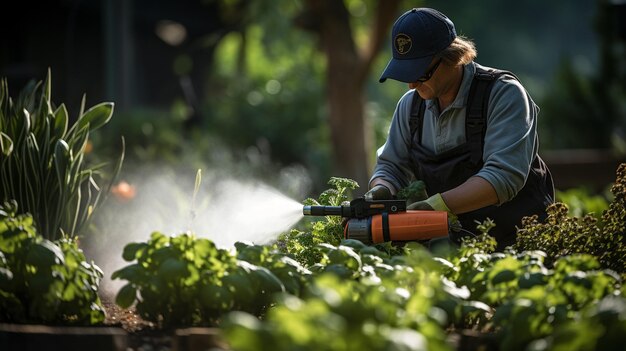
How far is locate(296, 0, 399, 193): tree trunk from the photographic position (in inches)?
594

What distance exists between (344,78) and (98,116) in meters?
11.4

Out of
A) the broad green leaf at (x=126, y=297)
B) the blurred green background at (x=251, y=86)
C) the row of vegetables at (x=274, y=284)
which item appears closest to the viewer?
the row of vegetables at (x=274, y=284)

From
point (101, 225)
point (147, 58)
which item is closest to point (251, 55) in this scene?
point (147, 58)

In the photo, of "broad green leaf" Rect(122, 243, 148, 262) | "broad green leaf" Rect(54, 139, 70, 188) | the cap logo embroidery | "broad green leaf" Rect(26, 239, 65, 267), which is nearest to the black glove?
the cap logo embroidery

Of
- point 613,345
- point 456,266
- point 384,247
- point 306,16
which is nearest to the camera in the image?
point 613,345

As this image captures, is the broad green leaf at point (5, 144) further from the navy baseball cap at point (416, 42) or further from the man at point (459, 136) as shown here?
the navy baseball cap at point (416, 42)

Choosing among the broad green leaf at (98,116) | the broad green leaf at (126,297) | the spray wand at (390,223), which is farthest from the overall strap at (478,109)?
the broad green leaf at (126,297)

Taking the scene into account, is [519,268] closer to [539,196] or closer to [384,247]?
[384,247]

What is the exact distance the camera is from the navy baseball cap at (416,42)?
171 inches

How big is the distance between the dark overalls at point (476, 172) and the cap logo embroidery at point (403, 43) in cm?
35

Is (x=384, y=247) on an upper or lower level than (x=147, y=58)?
lower

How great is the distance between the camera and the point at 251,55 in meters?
29.0

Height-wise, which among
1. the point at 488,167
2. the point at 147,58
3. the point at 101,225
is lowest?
the point at 101,225

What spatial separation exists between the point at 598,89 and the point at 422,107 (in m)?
15.4
